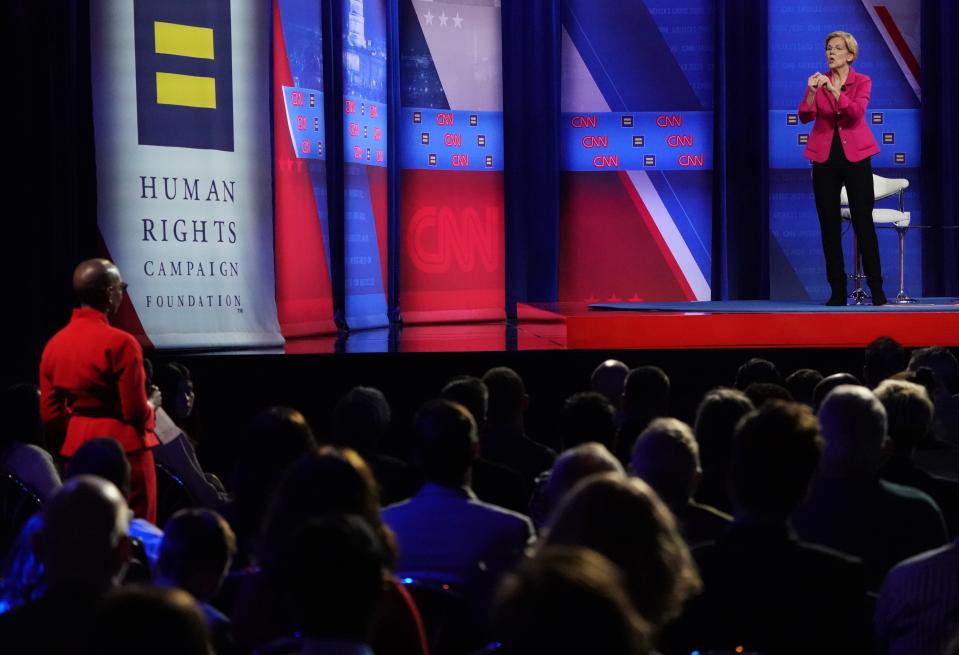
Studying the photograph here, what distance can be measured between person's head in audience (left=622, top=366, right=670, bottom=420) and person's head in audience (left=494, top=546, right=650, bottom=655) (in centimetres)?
284

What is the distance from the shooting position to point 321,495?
1.89 metres

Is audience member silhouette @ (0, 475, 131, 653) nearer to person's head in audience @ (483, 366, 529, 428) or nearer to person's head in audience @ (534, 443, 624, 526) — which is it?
person's head in audience @ (534, 443, 624, 526)

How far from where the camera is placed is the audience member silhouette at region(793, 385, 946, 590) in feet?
A: 8.16

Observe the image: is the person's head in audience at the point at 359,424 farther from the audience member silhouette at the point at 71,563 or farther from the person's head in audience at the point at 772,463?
the audience member silhouette at the point at 71,563

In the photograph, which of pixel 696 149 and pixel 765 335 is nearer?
pixel 765 335

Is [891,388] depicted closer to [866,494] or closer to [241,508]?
[866,494]

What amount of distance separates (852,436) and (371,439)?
48.8 inches

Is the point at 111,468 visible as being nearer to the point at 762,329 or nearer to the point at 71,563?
the point at 71,563

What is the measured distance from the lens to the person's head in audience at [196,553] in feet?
6.68

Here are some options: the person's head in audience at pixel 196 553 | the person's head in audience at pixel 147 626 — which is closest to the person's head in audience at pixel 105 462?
the person's head in audience at pixel 196 553

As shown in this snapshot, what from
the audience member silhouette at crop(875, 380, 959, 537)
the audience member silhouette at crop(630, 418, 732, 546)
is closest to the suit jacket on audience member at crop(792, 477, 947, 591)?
the audience member silhouette at crop(630, 418, 732, 546)

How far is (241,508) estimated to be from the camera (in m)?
2.45

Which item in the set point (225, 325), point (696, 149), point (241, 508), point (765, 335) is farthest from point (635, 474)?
point (696, 149)

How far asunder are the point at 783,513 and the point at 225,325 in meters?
4.96
